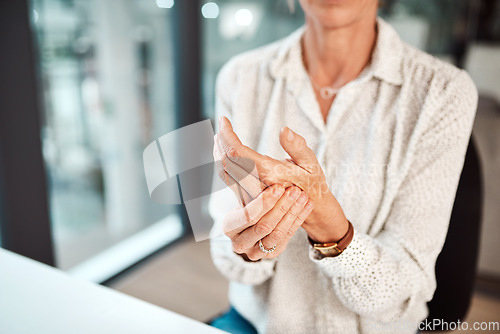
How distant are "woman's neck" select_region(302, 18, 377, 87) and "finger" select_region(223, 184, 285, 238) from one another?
1.03 ft

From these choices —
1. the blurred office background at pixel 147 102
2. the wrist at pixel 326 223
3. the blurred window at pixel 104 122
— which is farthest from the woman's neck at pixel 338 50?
the blurred window at pixel 104 122

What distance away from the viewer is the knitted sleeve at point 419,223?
1.84 feet

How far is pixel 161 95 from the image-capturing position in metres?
1.93

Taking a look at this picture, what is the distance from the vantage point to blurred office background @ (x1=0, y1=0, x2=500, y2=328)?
1477mm

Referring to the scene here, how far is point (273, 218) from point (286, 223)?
0.06 feet

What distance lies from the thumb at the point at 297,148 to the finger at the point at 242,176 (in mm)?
46

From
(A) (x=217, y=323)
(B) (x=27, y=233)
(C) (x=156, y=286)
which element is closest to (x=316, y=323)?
(A) (x=217, y=323)

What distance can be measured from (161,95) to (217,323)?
54.4 inches

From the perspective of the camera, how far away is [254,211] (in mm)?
439

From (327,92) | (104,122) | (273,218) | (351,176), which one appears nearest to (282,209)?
(273,218)

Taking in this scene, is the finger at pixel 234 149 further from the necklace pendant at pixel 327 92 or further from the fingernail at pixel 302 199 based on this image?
the necklace pendant at pixel 327 92

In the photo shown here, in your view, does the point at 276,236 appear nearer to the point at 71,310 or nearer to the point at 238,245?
the point at 238,245

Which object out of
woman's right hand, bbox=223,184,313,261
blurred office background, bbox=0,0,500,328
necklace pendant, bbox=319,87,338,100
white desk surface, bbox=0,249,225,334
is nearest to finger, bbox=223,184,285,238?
woman's right hand, bbox=223,184,313,261

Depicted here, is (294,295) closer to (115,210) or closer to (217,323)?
(217,323)
